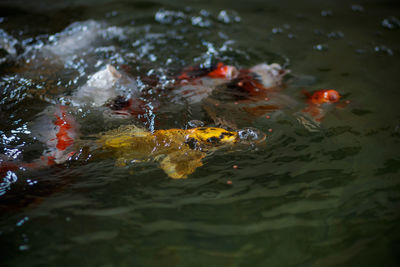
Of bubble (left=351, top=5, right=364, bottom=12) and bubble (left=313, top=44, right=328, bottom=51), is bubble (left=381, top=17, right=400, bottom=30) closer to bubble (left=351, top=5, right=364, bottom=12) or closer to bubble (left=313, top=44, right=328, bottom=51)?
bubble (left=351, top=5, right=364, bottom=12)

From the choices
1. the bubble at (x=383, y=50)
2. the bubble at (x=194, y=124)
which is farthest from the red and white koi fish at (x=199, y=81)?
the bubble at (x=383, y=50)

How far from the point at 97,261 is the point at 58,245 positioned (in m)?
0.16

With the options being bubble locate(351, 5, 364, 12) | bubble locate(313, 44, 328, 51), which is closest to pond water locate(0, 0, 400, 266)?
bubble locate(313, 44, 328, 51)

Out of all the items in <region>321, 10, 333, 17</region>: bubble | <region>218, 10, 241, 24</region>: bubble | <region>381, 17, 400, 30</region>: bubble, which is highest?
<region>218, 10, 241, 24</region>: bubble

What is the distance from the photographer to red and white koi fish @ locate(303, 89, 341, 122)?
1.85 meters

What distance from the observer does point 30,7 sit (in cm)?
315

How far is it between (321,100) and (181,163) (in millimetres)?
1009

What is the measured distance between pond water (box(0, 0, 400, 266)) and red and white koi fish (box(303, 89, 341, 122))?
0.05 m

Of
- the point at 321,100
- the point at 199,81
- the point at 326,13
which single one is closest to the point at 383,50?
the point at 326,13

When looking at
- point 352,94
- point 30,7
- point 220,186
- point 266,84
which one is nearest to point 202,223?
point 220,186

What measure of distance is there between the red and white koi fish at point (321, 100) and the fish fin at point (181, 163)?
0.78 meters

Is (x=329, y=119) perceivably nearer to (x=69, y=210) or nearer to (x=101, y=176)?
(x=101, y=176)

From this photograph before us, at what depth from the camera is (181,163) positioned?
56.0 inches

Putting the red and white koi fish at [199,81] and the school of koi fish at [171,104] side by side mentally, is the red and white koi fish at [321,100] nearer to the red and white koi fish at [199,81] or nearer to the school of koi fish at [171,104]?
the school of koi fish at [171,104]
